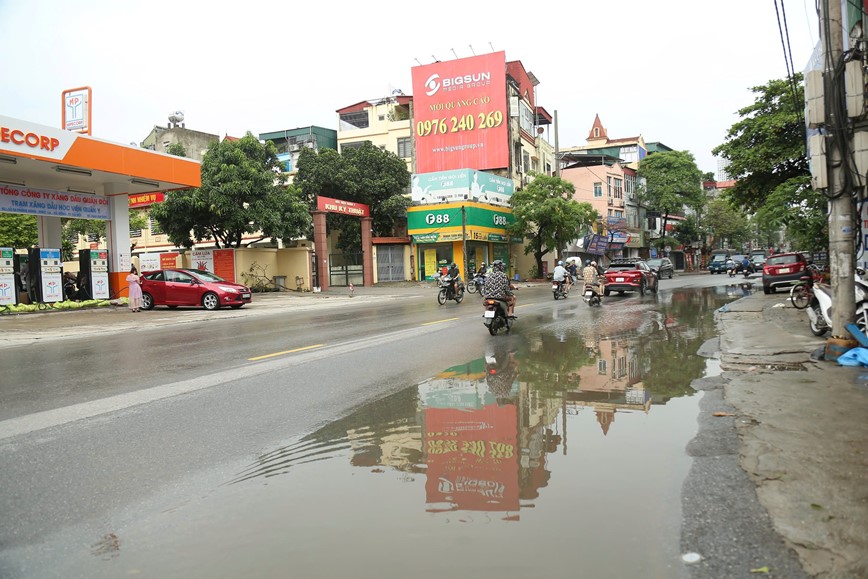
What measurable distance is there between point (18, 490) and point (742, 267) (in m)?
51.4

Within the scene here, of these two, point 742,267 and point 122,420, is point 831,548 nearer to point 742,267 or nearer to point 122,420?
point 122,420

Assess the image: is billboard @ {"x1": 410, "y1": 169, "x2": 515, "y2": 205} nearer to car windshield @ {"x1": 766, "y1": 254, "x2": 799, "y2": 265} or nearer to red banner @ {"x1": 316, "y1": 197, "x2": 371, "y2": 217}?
red banner @ {"x1": 316, "y1": 197, "x2": 371, "y2": 217}

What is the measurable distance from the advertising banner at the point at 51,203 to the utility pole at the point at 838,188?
22570 millimetres

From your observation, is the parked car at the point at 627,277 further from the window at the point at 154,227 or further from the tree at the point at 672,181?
the tree at the point at 672,181

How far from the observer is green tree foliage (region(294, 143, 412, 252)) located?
39531 millimetres

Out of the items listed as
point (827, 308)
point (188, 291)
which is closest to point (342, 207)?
point (188, 291)

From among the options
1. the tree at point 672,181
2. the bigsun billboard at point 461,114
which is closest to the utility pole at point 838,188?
the bigsun billboard at point 461,114

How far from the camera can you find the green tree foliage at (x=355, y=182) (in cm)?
3953

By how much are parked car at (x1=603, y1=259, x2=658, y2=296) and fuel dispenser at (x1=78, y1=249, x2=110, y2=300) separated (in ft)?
62.0

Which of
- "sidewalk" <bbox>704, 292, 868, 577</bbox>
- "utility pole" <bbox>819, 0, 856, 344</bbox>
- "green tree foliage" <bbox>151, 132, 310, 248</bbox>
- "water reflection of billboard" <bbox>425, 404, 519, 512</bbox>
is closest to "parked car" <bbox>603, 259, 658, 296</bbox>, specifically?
"sidewalk" <bbox>704, 292, 868, 577</bbox>

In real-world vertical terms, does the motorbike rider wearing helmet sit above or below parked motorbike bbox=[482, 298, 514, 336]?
above

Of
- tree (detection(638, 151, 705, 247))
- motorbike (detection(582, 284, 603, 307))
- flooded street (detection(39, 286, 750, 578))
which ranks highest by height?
tree (detection(638, 151, 705, 247))

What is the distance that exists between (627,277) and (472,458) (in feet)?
66.3

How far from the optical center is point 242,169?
29703 mm
